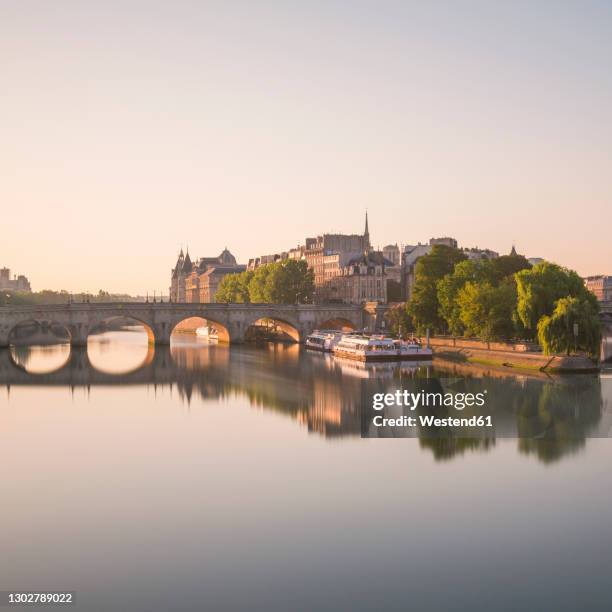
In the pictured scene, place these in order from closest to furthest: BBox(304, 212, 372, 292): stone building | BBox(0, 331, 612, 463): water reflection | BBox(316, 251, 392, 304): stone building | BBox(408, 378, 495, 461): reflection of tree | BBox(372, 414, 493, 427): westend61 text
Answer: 1. BBox(408, 378, 495, 461): reflection of tree
2. BBox(0, 331, 612, 463): water reflection
3. BBox(372, 414, 493, 427): westend61 text
4. BBox(316, 251, 392, 304): stone building
5. BBox(304, 212, 372, 292): stone building

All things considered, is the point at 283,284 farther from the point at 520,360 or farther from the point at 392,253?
the point at 520,360

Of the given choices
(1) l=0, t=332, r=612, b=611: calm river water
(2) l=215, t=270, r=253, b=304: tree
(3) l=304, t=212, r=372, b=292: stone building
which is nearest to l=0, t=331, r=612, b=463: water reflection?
(1) l=0, t=332, r=612, b=611: calm river water

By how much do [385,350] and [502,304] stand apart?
36.4ft

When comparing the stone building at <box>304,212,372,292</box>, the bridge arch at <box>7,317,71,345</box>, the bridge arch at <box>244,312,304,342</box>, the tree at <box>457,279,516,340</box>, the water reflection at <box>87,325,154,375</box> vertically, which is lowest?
the water reflection at <box>87,325,154,375</box>

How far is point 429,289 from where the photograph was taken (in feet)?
294

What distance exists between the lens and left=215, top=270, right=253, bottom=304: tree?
150 m

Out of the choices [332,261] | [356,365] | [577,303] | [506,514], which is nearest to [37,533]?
[506,514]

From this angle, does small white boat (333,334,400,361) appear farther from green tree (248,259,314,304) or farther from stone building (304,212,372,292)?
stone building (304,212,372,292)

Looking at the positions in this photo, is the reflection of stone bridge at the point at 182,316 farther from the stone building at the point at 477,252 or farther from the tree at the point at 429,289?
the stone building at the point at 477,252

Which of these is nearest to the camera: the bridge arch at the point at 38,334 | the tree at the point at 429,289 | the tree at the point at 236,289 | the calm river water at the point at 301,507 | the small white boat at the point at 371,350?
the calm river water at the point at 301,507

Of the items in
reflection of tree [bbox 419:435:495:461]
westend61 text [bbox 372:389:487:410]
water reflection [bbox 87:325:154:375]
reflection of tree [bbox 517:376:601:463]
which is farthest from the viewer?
water reflection [bbox 87:325:154:375]

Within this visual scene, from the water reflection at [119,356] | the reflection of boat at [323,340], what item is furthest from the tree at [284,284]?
the reflection of boat at [323,340]

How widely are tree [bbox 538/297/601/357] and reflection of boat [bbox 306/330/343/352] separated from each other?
31.5 meters

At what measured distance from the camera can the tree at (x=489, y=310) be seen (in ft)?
241
